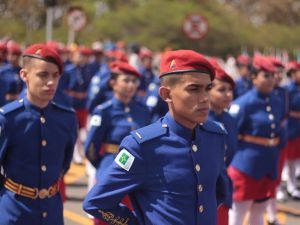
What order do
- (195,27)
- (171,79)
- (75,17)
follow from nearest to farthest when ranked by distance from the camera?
(171,79), (195,27), (75,17)

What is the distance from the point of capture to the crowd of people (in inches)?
128

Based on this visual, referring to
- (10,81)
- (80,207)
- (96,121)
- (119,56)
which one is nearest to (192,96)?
(96,121)

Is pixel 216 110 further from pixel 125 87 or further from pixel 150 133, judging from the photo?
pixel 150 133

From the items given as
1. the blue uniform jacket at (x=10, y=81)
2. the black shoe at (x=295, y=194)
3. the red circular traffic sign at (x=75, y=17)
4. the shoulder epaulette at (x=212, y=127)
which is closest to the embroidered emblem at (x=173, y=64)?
the shoulder epaulette at (x=212, y=127)

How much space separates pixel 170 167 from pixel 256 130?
332 centimetres

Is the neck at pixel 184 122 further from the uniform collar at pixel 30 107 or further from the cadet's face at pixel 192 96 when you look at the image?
the uniform collar at pixel 30 107

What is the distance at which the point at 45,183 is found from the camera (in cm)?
439

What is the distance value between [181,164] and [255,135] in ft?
10.9

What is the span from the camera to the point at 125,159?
326 centimetres

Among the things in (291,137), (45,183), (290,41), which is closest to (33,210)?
(45,183)

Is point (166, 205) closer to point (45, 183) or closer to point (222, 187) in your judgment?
point (222, 187)

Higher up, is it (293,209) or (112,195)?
(112,195)

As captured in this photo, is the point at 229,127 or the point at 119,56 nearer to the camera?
the point at 229,127

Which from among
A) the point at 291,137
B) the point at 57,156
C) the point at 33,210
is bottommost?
the point at 291,137
